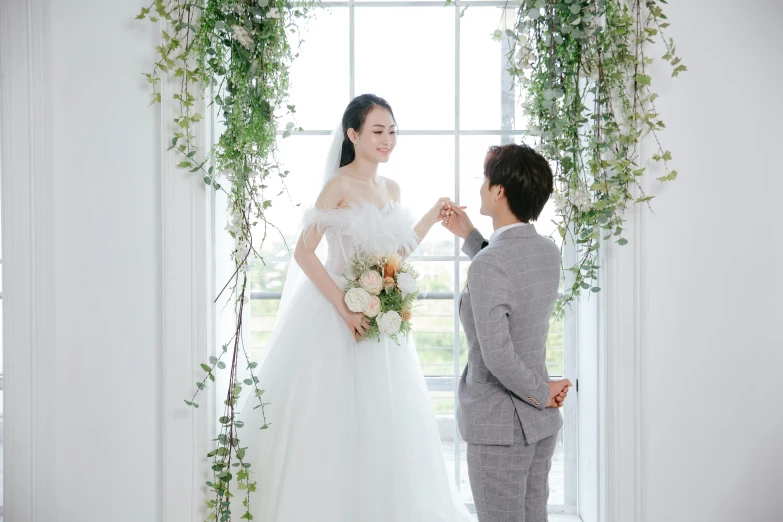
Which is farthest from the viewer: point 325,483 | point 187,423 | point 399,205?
point 399,205

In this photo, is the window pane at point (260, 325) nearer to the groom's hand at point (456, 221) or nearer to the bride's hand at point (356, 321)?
the bride's hand at point (356, 321)

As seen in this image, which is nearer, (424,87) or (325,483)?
(325,483)

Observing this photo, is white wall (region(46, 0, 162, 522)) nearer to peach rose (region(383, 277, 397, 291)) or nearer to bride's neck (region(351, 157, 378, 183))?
bride's neck (region(351, 157, 378, 183))

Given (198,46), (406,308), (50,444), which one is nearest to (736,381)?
(406,308)

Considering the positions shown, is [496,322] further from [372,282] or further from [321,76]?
[321,76]

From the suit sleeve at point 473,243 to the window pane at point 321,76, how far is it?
86 cm

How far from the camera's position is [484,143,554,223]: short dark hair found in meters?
1.86

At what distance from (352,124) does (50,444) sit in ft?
5.31

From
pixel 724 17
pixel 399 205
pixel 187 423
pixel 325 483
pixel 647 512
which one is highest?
pixel 724 17

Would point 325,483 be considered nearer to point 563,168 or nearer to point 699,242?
point 563,168

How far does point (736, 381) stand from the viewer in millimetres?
2227

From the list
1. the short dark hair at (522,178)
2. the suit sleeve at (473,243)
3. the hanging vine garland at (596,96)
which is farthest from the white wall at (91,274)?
the hanging vine garland at (596,96)

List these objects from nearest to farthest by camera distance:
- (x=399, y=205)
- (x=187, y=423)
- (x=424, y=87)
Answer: (x=187, y=423) < (x=399, y=205) < (x=424, y=87)

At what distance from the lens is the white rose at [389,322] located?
6.97 feet
